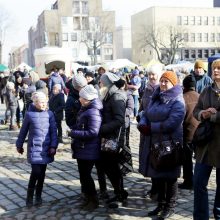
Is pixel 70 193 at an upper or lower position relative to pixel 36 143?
lower

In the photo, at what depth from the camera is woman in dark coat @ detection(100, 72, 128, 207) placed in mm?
4695

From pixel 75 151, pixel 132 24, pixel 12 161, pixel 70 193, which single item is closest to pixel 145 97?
pixel 75 151

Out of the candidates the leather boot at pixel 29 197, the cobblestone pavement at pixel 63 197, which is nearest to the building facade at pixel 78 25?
the cobblestone pavement at pixel 63 197

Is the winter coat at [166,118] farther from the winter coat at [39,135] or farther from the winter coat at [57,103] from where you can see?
the winter coat at [57,103]

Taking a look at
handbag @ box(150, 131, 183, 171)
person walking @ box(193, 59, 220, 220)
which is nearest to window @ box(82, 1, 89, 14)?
handbag @ box(150, 131, 183, 171)

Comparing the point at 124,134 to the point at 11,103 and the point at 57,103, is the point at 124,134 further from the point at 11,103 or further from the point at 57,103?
the point at 11,103

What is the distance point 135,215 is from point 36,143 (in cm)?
159

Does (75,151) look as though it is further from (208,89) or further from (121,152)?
(208,89)

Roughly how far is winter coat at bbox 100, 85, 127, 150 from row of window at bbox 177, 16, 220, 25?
85.3 meters

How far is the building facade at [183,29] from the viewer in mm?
83625

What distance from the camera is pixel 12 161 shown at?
306 inches

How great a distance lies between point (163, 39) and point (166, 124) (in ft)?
262

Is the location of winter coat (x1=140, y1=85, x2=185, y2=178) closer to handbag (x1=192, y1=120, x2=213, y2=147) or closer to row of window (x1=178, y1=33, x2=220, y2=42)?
handbag (x1=192, y1=120, x2=213, y2=147)

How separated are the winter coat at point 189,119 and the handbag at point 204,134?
1261 millimetres
